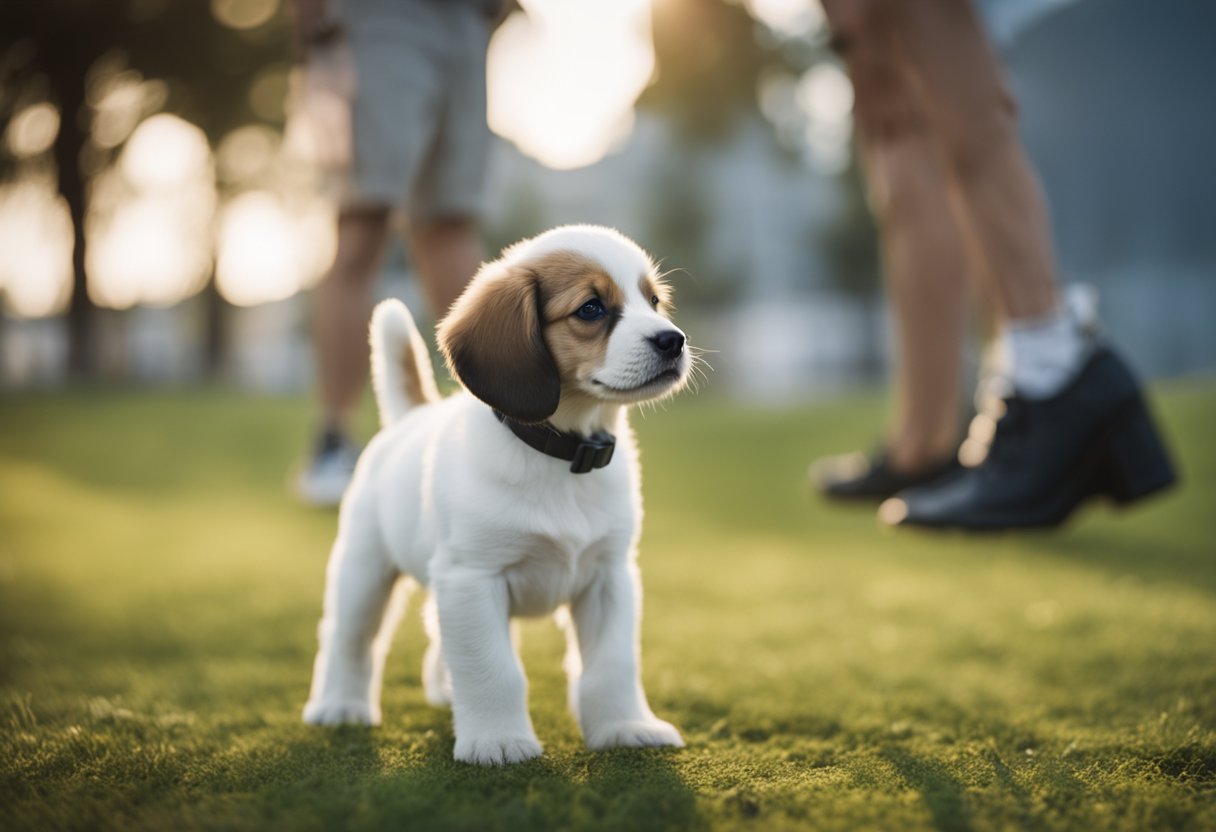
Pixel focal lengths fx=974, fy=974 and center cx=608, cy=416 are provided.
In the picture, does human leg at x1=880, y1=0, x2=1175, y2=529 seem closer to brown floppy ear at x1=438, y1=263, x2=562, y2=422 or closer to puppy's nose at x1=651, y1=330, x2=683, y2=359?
puppy's nose at x1=651, y1=330, x2=683, y2=359

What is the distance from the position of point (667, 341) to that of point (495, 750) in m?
0.71

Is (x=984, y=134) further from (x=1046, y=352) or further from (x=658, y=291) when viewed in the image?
(x=658, y=291)

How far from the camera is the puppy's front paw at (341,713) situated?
1.77m

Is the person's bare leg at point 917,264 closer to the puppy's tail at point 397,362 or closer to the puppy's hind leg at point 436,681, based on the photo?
the puppy's tail at point 397,362

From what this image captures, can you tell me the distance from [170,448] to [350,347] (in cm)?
462

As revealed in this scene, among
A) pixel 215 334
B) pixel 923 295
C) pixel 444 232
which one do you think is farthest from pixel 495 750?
pixel 215 334

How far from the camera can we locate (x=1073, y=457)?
224cm

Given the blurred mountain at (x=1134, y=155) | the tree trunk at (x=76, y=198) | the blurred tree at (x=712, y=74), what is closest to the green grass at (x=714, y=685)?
the blurred mountain at (x=1134, y=155)

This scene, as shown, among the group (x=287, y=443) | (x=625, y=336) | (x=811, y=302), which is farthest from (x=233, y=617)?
(x=811, y=302)

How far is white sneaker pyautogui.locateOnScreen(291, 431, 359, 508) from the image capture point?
305 cm

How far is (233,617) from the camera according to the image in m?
2.71

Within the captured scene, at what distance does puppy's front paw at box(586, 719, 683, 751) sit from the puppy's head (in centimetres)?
52

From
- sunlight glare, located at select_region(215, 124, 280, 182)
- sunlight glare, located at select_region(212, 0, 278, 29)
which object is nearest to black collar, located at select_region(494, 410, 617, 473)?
sunlight glare, located at select_region(212, 0, 278, 29)

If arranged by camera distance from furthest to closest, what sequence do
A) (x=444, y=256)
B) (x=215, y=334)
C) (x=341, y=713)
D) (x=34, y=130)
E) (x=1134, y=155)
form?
(x=215, y=334) < (x=34, y=130) < (x=1134, y=155) < (x=444, y=256) < (x=341, y=713)
